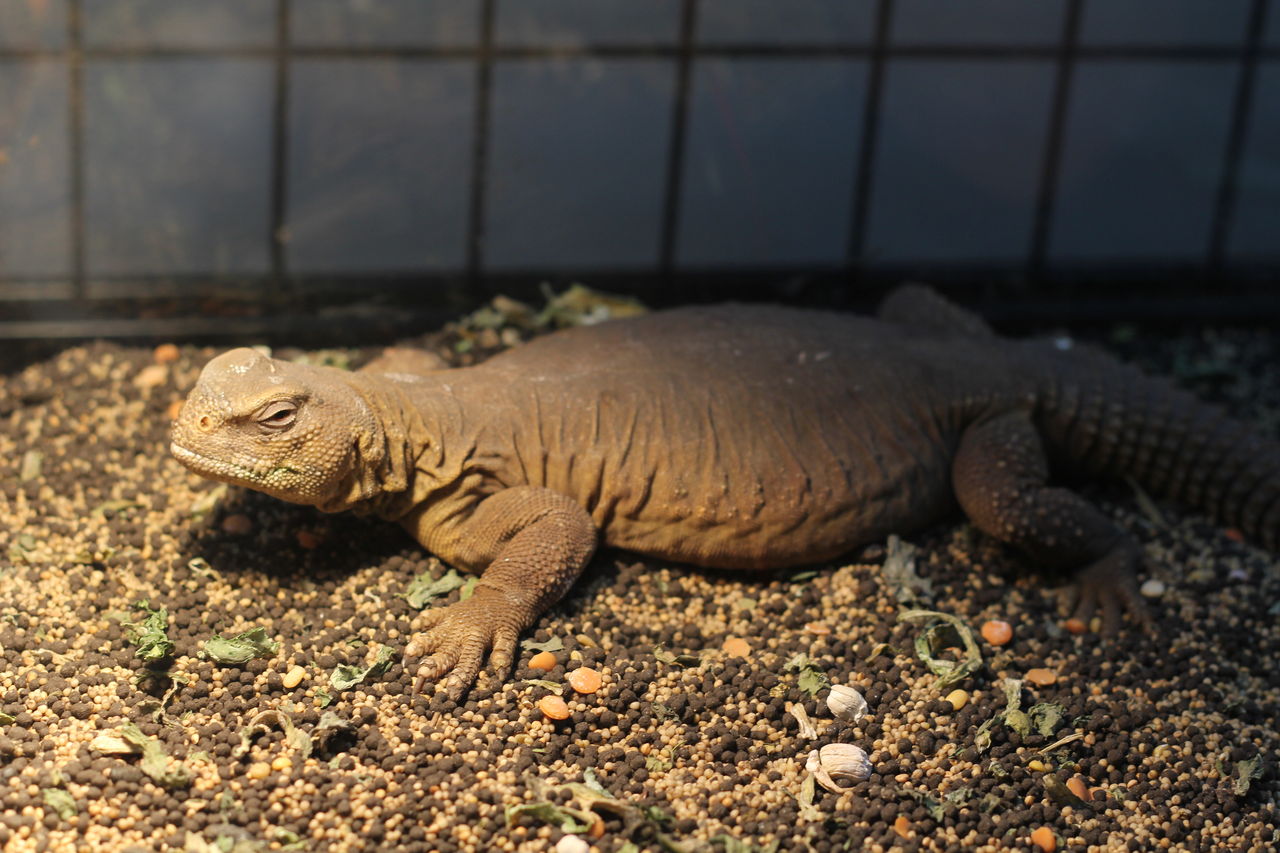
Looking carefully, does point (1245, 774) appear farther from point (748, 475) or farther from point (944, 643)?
point (748, 475)

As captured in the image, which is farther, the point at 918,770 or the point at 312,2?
the point at 312,2

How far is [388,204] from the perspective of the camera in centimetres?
692

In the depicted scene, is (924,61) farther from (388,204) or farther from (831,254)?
(388,204)

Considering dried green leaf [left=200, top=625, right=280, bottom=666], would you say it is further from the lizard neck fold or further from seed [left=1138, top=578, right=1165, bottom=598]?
seed [left=1138, top=578, right=1165, bottom=598]

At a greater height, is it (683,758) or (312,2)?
(312,2)

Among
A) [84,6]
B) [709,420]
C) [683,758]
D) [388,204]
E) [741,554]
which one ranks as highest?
[84,6]

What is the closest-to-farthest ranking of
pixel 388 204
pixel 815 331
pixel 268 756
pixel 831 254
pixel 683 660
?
pixel 268 756, pixel 683 660, pixel 815 331, pixel 388 204, pixel 831 254

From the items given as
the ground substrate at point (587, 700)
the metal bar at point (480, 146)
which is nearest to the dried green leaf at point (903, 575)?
the ground substrate at point (587, 700)

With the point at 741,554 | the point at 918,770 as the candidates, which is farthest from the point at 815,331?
the point at 918,770

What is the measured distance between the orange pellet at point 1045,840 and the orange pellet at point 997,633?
1.01 m

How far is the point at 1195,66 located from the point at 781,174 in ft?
8.40

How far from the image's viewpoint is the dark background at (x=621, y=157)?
652 cm

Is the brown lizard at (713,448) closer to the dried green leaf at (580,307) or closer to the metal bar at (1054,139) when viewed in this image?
the dried green leaf at (580,307)

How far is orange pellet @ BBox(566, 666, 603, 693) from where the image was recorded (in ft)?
15.4
